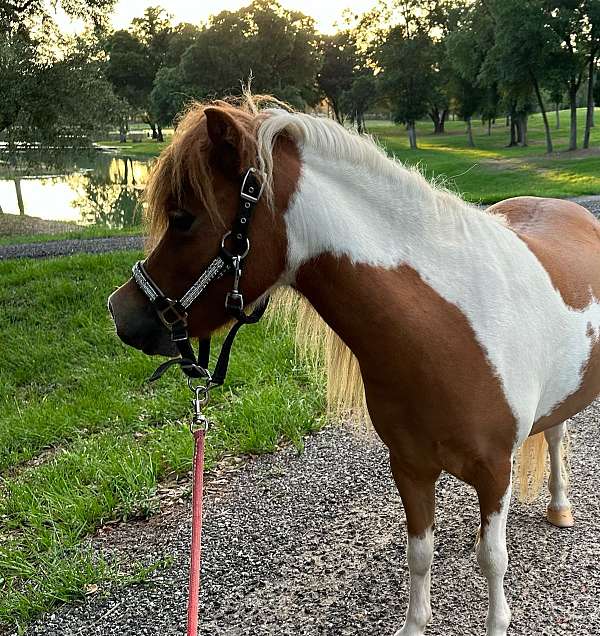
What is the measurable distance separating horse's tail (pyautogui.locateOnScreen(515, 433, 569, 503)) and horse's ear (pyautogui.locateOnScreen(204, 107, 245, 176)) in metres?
2.20

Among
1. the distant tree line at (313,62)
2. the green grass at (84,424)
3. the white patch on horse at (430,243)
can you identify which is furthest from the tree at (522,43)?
the white patch on horse at (430,243)

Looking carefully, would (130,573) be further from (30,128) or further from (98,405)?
(30,128)

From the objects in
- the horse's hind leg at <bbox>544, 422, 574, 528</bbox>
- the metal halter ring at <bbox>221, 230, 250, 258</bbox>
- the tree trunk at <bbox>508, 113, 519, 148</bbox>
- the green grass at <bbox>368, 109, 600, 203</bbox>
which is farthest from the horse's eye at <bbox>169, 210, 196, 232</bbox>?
the tree trunk at <bbox>508, 113, 519, 148</bbox>

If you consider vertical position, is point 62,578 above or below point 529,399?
below

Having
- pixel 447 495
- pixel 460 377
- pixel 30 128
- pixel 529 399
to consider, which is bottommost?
pixel 447 495

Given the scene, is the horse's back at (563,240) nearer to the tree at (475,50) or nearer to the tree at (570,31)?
the tree at (570,31)

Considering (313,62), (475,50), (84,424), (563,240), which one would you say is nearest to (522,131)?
(475,50)

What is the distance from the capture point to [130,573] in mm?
2824

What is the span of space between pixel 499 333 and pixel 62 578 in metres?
2.23

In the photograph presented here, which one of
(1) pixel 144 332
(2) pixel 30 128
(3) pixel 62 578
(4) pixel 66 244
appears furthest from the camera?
(2) pixel 30 128

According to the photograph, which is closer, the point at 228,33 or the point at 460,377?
the point at 460,377

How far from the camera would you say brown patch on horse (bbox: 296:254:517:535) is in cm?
178

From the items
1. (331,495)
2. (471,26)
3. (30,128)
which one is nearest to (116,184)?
(30,128)

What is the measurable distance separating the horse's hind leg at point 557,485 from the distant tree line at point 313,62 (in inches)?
81.5
